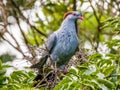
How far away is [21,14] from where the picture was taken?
21.3ft

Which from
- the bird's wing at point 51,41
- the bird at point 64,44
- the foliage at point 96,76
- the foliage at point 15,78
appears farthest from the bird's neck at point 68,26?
the foliage at point 96,76

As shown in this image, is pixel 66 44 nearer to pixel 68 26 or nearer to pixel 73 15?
pixel 68 26

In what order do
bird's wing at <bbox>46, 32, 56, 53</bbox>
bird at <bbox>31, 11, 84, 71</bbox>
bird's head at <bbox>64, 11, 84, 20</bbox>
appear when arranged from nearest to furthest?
1. bird at <bbox>31, 11, 84, 71</bbox>
2. bird's wing at <bbox>46, 32, 56, 53</bbox>
3. bird's head at <bbox>64, 11, 84, 20</bbox>

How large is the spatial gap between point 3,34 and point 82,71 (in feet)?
10.9

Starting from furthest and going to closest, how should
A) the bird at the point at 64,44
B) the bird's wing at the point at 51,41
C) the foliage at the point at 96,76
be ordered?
1. the bird's wing at the point at 51,41
2. the bird at the point at 64,44
3. the foliage at the point at 96,76

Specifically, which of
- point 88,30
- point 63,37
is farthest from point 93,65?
point 88,30

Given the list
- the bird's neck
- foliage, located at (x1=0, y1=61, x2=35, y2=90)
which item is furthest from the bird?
foliage, located at (x1=0, y1=61, x2=35, y2=90)

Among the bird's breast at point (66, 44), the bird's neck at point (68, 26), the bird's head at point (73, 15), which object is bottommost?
the bird's breast at point (66, 44)

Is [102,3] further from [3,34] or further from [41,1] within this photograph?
[3,34]

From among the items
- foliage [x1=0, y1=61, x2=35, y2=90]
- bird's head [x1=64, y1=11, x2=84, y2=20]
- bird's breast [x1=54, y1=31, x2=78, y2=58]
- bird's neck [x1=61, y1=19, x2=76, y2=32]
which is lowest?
bird's breast [x1=54, y1=31, x2=78, y2=58]

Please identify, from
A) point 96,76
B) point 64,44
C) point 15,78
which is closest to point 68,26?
point 64,44

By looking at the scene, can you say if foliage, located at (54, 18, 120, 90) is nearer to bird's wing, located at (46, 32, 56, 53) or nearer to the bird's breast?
the bird's breast

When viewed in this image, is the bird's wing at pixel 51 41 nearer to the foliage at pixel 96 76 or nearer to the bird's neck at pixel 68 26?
the bird's neck at pixel 68 26

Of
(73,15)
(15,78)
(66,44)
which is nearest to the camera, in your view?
(15,78)
